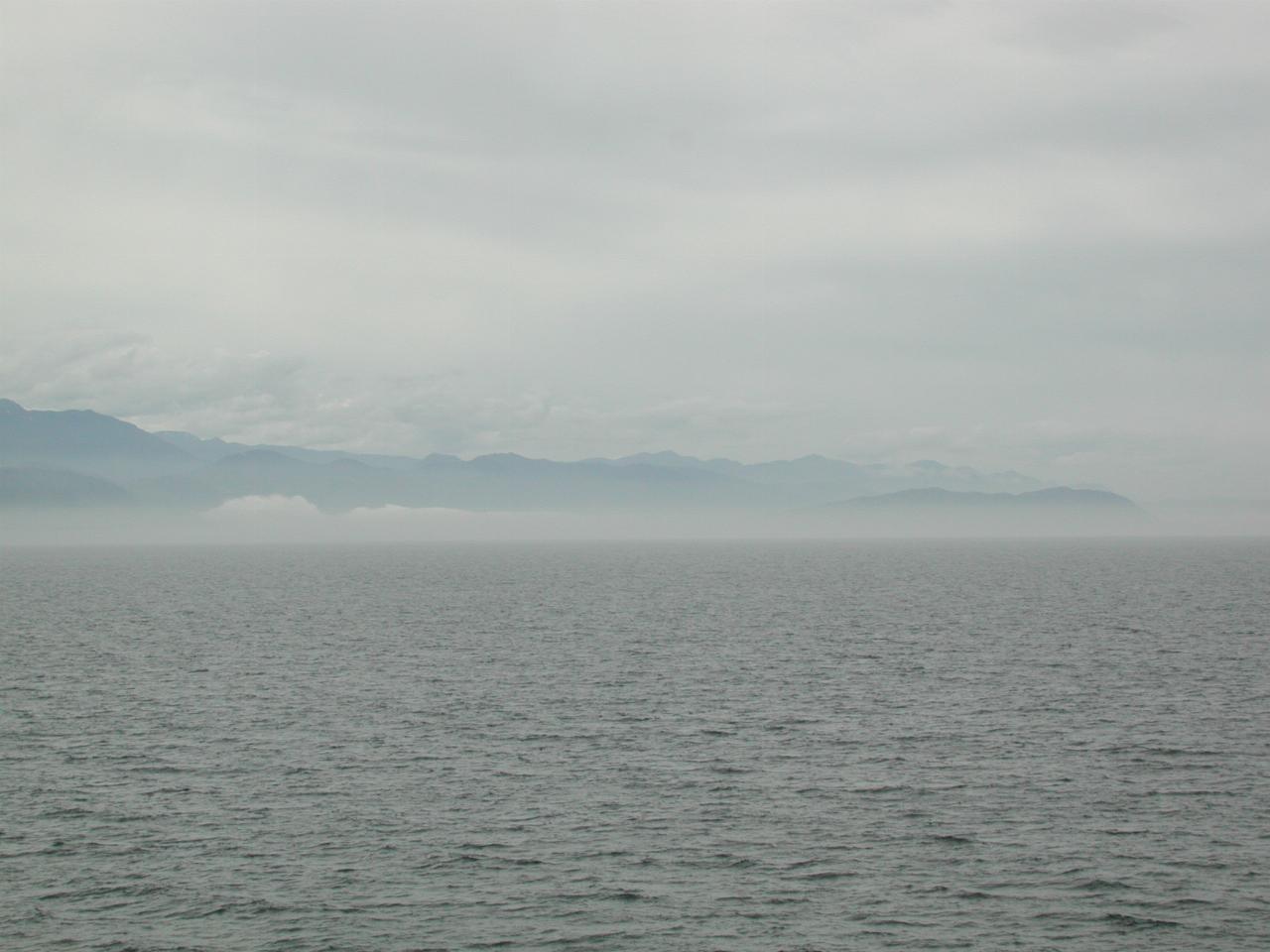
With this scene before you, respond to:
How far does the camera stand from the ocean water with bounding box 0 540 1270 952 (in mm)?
32656

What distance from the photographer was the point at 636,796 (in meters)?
44.6

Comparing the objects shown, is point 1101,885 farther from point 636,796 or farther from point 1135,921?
point 636,796

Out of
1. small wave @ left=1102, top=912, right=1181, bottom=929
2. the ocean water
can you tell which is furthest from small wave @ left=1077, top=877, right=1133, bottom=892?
small wave @ left=1102, top=912, right=1181, bottom=929

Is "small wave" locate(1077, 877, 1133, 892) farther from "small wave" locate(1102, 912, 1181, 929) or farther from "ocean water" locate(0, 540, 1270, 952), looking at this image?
"small wave" locate(1102, 912, 1181, 929)

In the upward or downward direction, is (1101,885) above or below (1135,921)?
above

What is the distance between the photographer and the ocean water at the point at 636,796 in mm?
32656

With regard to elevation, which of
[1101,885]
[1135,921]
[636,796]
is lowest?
[1135,921]

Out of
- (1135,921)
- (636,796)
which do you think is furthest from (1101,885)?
(636,796)

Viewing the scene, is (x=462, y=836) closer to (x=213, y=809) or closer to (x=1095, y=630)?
(x=213, y=809)

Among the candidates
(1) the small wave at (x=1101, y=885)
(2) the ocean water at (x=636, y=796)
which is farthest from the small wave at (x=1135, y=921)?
(1) the small wave at (x=1101, y=885)

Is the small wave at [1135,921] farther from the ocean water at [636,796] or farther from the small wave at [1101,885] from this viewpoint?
the small wave at [1101,885]

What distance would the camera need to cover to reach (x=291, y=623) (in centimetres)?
11562

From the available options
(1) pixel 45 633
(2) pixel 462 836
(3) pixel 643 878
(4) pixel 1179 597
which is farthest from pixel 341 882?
(4) pixel 1179 597

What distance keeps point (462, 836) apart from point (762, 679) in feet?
124
